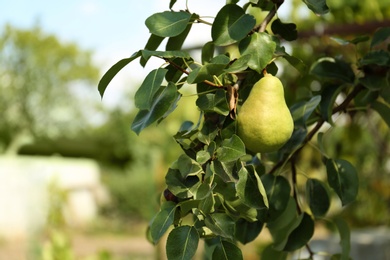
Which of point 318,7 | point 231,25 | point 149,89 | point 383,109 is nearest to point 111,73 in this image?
point 149,89

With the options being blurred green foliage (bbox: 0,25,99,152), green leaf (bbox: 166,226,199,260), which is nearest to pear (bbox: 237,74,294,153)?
green leaf (bbox: 166,226,199,260)

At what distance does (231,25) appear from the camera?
0.77 meters

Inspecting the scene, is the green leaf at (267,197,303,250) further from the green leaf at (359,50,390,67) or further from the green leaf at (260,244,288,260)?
the green leaf at (359,50,390,67)

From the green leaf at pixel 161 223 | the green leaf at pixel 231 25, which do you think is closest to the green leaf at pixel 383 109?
the green leaf at pixel 231 25

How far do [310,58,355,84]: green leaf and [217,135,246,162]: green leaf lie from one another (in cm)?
41

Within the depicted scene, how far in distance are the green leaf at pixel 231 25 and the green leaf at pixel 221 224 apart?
0.68ft

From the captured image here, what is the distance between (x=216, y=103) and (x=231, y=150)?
6 centimetres

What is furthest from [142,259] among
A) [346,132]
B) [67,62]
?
[67,62]

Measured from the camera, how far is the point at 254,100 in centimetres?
73

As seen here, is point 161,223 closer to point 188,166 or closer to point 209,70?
point 188,166

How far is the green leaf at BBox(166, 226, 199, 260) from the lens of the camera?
68 cm

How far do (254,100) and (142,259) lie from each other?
705 centimetres

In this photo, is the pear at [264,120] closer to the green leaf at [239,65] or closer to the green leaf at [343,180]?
the green leaf at [239,65]

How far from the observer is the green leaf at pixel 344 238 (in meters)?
0.97
